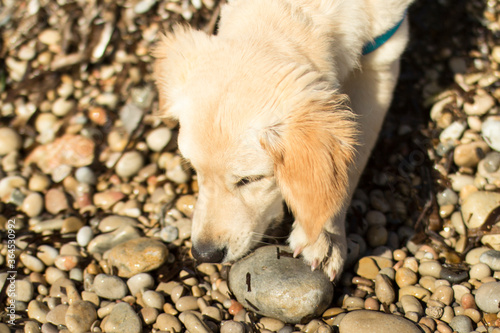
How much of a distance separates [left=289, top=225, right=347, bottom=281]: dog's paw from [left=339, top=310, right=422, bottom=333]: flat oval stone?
238mm

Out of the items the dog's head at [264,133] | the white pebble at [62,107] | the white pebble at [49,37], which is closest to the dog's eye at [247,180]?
the dog's head at [264,133]

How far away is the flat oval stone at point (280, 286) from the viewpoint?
208 cm

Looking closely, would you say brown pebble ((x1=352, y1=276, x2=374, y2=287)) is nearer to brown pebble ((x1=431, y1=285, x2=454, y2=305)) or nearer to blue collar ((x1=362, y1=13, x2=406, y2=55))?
brown pebble ((x1=431, y1=285, x2=454, y2=305))

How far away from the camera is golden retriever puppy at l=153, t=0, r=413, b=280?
1953mm

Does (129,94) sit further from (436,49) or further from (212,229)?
(436,49)

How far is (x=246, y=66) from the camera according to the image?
198cm

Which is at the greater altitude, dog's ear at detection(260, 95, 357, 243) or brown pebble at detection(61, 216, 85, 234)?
dog's ear at detection(260, 95, 357, 243)

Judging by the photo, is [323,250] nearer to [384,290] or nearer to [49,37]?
[384,290]

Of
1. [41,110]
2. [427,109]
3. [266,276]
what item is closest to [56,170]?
[41,110]

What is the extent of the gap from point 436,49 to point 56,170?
314 cm

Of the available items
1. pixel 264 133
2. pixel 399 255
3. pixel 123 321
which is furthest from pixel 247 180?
pixel 399 255

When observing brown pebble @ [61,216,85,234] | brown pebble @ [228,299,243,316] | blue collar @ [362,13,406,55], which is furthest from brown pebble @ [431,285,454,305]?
brown pebble @ [61,216,85,234]

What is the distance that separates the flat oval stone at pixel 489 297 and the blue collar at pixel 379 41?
139 cm

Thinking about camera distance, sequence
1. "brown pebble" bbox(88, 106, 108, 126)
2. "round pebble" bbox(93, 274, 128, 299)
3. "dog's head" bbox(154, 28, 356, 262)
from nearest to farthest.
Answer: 1. "dog's head" bbox(154, 28, 356, 262)
2. "round pebble" bbox(93, 274, 128, 299)
3. "brown pebble" bbox(88, 106, 108, 126)
